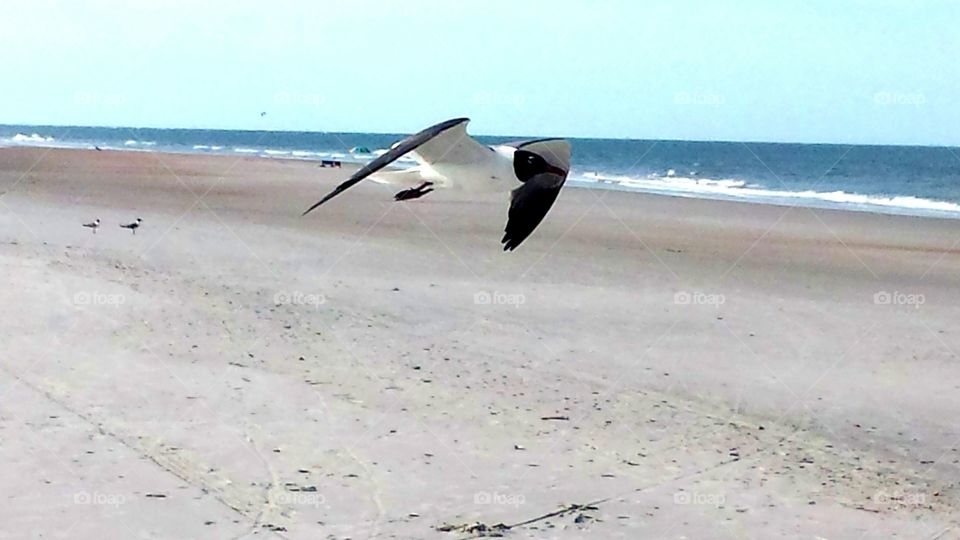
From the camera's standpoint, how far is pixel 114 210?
21.8 meters

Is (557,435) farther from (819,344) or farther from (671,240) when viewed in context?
(671,240)

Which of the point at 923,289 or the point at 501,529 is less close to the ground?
the point at 923,289

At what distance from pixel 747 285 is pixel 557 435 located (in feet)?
24.9

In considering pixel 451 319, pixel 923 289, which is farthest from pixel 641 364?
pixel 923 289
